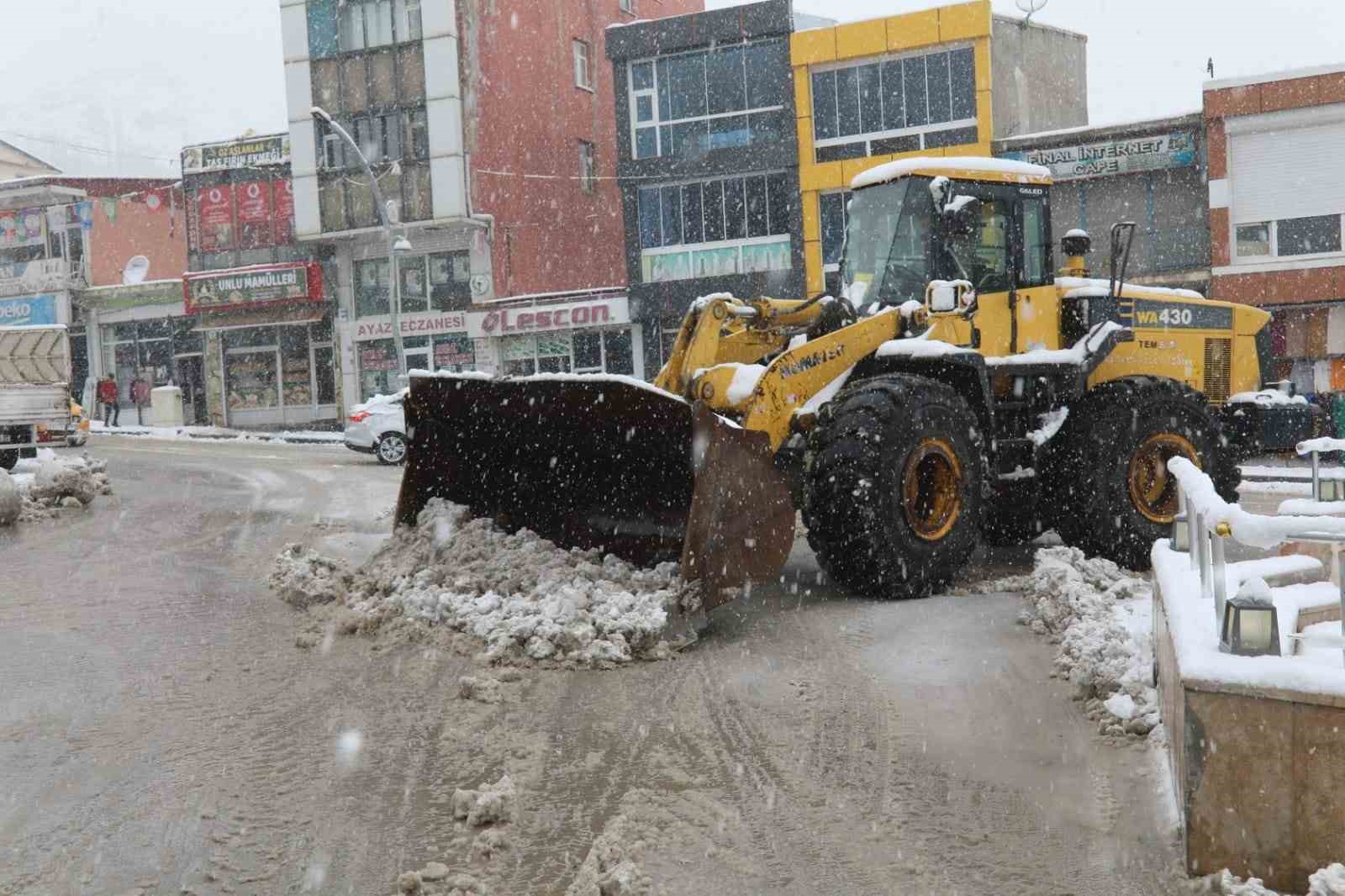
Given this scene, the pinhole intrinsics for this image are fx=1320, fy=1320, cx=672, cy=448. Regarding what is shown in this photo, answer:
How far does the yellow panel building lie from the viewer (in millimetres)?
26891

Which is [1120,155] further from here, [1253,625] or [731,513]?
[1253,625]

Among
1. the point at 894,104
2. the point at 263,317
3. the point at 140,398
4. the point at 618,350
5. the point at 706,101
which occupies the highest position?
the point at 706,101

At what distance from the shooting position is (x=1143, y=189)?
84.3 feet

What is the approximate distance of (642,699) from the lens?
19.3 feet

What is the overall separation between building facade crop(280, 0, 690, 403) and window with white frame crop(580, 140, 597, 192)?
0.16 feet

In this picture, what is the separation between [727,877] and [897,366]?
4.72m

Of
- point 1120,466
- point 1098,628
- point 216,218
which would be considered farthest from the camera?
point 216,218

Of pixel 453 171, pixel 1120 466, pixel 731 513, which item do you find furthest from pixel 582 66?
pixel 731 513

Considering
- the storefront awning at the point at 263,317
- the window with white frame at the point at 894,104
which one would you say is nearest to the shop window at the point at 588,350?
the window with white frame at the point at 894,104

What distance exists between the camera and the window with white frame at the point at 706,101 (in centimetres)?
2889

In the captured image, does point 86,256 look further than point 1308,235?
Yes

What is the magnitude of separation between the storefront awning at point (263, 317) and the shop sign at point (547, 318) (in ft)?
18.6

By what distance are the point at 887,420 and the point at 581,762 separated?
3144 mm

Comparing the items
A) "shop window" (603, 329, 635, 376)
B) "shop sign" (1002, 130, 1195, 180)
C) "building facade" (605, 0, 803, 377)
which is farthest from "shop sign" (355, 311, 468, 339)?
"shop sign" (1002, 130, 1195, 180)
